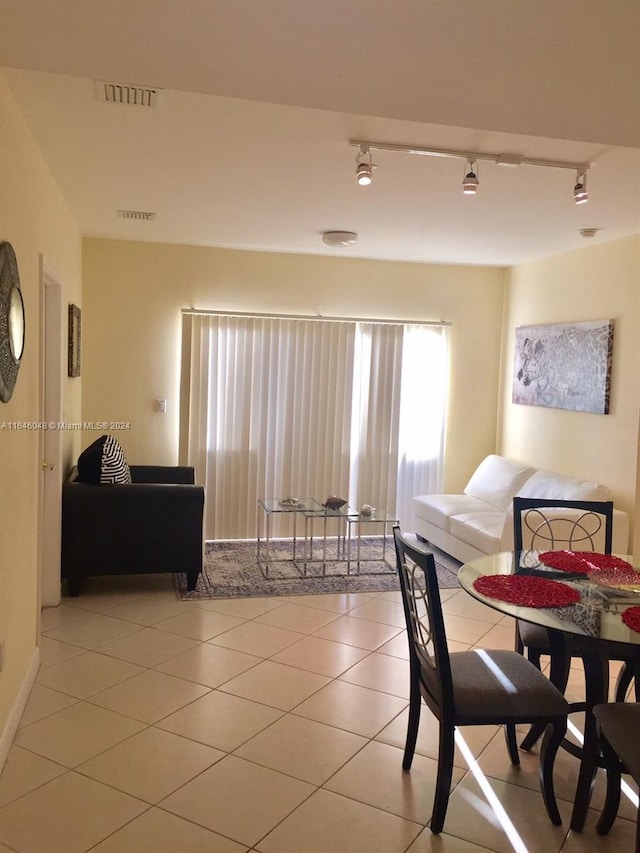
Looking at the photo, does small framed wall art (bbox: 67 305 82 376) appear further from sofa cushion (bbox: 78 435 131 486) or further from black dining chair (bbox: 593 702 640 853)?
black dining chair (bbox: 593 702 640 853)

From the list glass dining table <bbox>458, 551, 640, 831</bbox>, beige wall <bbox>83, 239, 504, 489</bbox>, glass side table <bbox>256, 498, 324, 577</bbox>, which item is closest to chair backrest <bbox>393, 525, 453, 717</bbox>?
glass dining table <bbox>458, 551, 640, 831</bbox>

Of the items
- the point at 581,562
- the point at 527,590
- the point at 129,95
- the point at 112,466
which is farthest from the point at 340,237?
the point at 527,590

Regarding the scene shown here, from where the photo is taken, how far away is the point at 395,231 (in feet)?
16.0

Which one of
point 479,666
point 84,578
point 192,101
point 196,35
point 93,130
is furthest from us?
point 84,578

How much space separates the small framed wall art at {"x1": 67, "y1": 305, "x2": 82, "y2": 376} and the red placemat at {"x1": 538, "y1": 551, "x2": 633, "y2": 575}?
10.6ft

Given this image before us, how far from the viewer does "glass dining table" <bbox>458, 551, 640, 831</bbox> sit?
2172 mm

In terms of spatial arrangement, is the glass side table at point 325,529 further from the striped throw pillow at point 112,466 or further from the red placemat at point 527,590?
the red placemat at point 527,590

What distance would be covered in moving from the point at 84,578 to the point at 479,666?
3.14 meters

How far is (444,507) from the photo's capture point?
18.5 feet

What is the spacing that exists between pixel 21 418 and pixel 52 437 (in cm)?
134

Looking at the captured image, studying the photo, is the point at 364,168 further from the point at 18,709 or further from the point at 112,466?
the point at 18,709

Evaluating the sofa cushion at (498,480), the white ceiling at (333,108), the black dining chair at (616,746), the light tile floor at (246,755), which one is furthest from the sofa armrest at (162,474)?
the black dining chair at (616,746)

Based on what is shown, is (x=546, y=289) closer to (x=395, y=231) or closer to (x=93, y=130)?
(x=395, y=231)

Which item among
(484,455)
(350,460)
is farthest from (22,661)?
(484,455)
